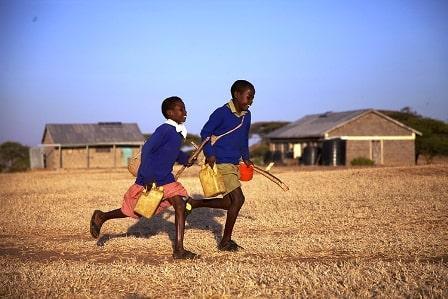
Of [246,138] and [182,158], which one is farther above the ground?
[246,138]

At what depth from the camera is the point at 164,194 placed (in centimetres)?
638

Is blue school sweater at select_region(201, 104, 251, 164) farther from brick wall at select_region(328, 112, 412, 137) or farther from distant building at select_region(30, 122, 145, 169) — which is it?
distant building at select_region(30, 122, 145, 169)

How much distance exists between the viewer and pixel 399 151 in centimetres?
3731

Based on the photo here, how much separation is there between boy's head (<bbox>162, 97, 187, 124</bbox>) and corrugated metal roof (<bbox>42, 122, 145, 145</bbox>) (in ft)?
129

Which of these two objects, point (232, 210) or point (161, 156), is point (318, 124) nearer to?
point (232, 210)

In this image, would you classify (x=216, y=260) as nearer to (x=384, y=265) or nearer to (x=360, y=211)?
(x=384, y=265)

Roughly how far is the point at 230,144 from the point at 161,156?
0.88 meters

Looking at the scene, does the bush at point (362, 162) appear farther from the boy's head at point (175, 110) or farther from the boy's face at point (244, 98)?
the boy's head at point (175, 110)

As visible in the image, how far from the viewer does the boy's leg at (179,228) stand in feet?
20.1

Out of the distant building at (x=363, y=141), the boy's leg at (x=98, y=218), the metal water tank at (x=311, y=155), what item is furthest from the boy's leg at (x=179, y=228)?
the metal water tank at (x=311, y=155)

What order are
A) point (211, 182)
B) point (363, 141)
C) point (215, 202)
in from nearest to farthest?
point (211, 182) → point (215, 202) → point (363, 141)

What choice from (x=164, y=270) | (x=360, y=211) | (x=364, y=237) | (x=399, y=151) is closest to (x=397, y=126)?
(x=399, y=151)

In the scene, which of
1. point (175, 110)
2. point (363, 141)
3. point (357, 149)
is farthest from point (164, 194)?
point (363, 141)

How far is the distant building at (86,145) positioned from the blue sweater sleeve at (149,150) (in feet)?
129
